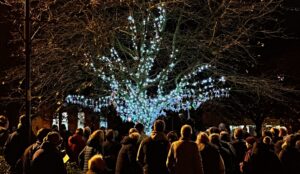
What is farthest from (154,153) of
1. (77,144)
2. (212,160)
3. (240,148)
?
(77,144)

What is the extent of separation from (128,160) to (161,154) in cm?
64

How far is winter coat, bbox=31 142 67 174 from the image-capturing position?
7.07 m

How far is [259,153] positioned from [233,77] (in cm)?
846

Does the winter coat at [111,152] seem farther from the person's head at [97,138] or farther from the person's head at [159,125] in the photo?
the person's head at [159,125]

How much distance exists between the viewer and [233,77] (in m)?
16.7

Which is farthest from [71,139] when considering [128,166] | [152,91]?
[152,91]

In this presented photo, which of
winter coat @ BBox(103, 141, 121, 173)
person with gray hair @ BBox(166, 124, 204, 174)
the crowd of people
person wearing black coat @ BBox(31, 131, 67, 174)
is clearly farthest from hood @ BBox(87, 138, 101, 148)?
person wearing black coat @ BBox(31, 131, 67, 174)

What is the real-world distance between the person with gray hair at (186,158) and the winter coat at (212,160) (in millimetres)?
431

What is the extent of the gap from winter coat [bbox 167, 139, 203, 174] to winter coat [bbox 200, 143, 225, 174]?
1.42 feet

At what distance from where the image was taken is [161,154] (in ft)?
28.6

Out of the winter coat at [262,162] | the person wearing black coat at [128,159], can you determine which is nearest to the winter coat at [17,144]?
the person wearing black coat at [128,159]

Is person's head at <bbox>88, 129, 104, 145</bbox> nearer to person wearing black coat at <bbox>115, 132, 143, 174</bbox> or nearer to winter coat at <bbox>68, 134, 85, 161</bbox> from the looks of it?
person wearing black coat at <bbox>115, 132, 143, 174</bbox>

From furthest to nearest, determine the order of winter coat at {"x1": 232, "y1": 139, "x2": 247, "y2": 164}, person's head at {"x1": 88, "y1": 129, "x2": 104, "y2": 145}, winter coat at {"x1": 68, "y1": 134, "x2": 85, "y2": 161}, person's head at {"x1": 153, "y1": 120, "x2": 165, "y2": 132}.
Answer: winter coat at {"x1": 68, "y1": 134, "x2": 85, "y2": 161}
winter coat at {"x1": 232, "y1": 139, "x2": 247, "y2": 164}
person's head at {"x1": 88, "y1": 129, "x2": 104, "y2": 145}
person's head at {"x1": 153, "y1": 120, "x2": 165, "y2": 132}

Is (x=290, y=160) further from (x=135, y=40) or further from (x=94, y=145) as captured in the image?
(x=135, y=40)
